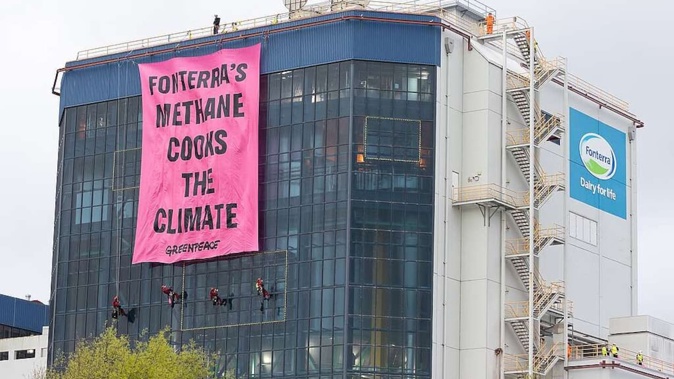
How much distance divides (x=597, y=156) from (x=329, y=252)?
30621 mm

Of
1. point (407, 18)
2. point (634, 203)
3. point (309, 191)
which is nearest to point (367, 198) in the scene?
point (309, 191)

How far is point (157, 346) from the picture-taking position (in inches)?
4626

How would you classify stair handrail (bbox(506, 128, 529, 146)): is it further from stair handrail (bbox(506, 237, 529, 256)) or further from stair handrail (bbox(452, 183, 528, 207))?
stair handrail (bbox(506, 237, 529, 256))

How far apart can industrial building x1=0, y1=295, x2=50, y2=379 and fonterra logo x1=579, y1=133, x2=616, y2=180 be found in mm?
53216

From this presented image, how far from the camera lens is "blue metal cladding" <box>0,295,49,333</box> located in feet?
639

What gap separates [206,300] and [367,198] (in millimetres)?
15269

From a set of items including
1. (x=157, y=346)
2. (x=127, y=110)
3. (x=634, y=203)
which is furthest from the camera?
(x=634, y=203)

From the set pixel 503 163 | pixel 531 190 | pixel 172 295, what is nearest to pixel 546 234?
pixel 531 190

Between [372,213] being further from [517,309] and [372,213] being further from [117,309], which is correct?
[117,309]

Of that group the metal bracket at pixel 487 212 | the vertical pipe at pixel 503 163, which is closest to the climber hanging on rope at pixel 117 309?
the metal bracket at pixel 487 212

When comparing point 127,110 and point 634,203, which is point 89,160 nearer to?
point 127,110

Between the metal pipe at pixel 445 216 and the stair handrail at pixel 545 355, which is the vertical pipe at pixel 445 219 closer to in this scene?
the metal pipe at pixel 445 216

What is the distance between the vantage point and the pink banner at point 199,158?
128 meters

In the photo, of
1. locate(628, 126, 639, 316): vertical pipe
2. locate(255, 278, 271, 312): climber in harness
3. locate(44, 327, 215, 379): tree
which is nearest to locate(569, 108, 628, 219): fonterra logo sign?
locate(628, 126, 639, 316): vertical pipe
